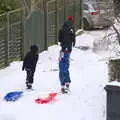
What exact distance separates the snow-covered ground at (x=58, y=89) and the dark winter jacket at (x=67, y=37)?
1.08 metres

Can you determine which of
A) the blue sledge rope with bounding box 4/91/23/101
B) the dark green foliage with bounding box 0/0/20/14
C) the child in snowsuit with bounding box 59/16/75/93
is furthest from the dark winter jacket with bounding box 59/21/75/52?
the dark green foliage with bounding box 0/0/20/14

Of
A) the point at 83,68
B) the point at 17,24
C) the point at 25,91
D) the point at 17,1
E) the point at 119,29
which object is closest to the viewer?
the point at 119,29

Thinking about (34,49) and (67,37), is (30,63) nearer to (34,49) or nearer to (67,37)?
(34,49)

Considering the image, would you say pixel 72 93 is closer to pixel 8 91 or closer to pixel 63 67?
pixel 63 67

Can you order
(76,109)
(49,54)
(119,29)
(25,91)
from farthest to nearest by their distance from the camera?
1. (49,54)
2. (25,91)
3. (119,29)
4. (76,109)

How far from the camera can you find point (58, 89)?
42.5ft

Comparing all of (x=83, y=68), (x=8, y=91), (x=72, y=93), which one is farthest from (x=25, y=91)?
(x=83, y=68)

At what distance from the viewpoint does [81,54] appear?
18891mm

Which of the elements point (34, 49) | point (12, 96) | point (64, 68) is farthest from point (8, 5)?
point (12, 96)

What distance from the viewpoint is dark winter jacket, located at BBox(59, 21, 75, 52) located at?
12805mm

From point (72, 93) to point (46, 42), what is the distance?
751 cm

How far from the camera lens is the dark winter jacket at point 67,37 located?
12.8 meters

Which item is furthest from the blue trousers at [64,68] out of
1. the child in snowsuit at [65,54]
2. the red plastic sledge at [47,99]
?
the red plastic sledge at [47,99]

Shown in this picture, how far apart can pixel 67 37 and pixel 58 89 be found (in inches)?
52.7
